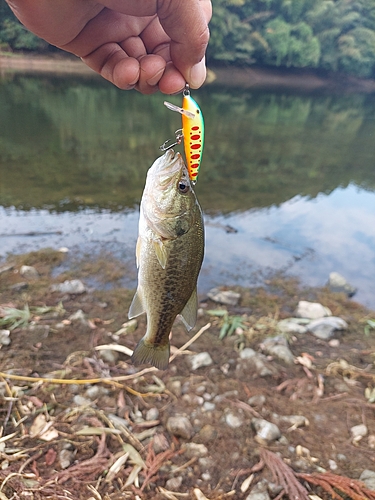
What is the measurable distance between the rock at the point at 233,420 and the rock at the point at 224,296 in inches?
110

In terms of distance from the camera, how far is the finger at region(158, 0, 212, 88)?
7.46 feet

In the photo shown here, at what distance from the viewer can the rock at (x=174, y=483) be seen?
130 inches

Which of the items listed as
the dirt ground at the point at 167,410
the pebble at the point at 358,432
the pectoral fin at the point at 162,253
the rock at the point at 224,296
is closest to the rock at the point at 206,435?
the dirt ground at the point at 167,410

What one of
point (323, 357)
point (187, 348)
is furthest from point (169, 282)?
point (323, 357)

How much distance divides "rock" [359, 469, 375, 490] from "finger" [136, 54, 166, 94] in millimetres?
3648

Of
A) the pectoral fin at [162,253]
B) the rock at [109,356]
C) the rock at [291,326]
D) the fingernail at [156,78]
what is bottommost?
the rock at [291,326]

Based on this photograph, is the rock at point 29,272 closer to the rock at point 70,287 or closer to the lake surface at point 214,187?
the rock at point 70,287

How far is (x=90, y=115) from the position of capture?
2100 centimetres

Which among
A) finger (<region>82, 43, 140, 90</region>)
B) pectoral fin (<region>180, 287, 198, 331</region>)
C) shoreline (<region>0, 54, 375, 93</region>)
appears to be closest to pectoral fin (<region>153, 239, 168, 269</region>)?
pectoral fin (<region>180, 287, 198, 331</region>)

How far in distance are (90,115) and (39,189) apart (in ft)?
38.5

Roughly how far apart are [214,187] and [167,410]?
9359mm

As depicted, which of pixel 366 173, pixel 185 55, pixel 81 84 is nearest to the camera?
pixel 185 55

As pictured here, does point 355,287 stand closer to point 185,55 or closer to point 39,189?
point 185,55

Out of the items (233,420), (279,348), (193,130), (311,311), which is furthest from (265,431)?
(311,311)
